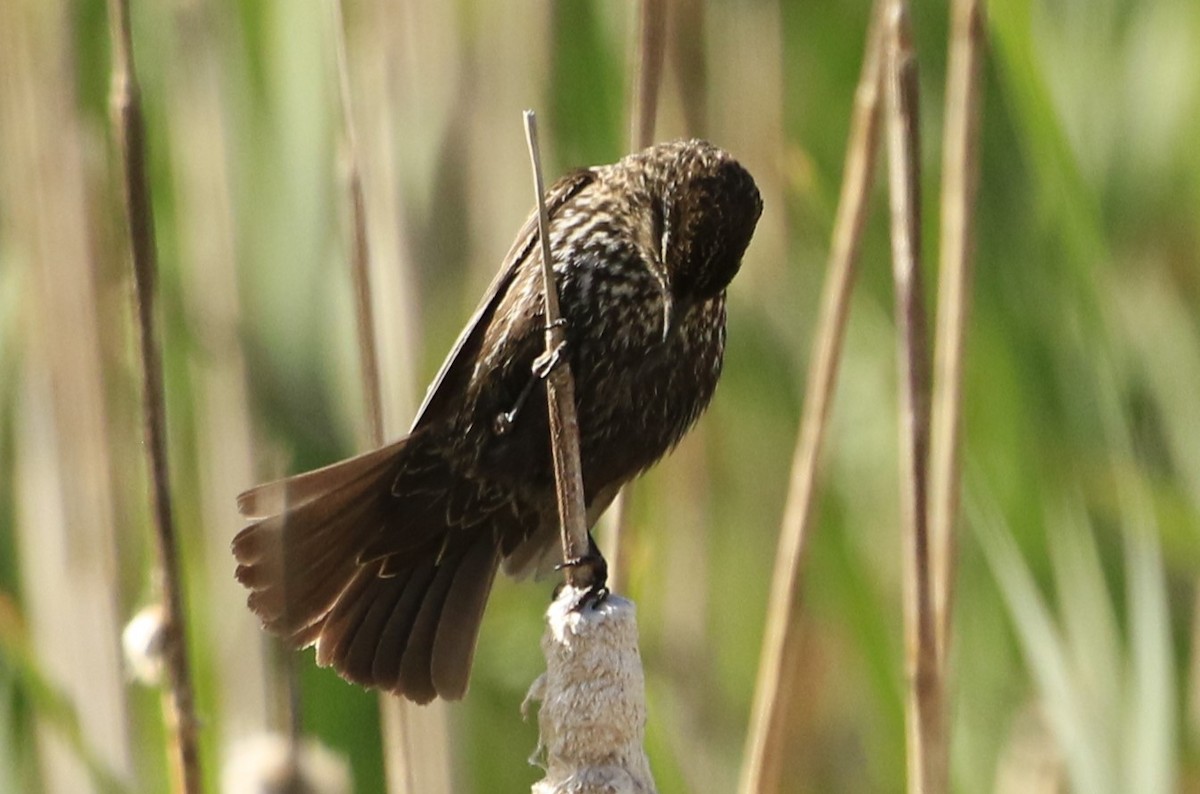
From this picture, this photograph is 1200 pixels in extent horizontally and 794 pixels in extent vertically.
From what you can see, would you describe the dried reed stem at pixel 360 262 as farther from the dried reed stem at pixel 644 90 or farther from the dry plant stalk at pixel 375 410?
the dried reed stem at pixel 644 90

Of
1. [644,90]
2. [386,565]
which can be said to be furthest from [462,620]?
[644,90]

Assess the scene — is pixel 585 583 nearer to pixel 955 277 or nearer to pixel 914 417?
pixel 914 417

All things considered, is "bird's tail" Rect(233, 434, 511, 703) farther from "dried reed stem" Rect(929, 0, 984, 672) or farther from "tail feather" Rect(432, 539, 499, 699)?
"dried reed stem" Rect(929, 0, 984, 672)

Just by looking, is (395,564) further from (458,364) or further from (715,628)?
(715,628)

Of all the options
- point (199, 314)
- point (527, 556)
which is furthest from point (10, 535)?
point (527, 556)

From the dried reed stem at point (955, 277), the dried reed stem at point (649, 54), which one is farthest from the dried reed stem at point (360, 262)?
the dried reed stem at point (955, 277)
